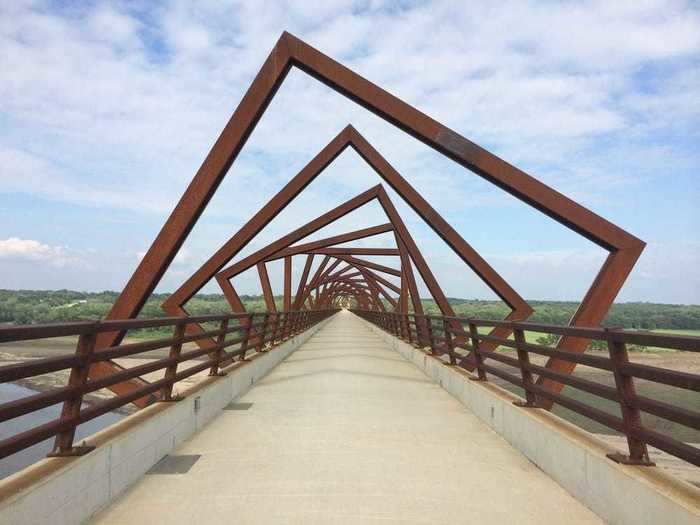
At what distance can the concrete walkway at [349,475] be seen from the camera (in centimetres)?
387

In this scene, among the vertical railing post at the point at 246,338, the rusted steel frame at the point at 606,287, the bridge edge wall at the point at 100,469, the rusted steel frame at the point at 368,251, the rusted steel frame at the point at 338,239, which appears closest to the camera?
the bridge edge wall at the point at 100,469

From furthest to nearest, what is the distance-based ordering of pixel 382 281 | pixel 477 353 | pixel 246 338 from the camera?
pixel 382 281 < pixel 246 338 < pixel 477 353

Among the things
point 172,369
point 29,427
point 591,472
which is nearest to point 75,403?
point 172,369

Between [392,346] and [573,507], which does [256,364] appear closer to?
[573,507]

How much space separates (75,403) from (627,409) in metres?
4.14

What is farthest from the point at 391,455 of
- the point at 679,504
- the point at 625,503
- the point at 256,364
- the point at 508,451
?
the point at 256,364

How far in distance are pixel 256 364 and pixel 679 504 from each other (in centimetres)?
911

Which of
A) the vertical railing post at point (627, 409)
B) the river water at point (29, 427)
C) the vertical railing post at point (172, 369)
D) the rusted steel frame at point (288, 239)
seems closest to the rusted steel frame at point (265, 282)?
the rusted steel frame at point (288, 239)

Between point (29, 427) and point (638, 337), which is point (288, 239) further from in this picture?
point (638, 337)

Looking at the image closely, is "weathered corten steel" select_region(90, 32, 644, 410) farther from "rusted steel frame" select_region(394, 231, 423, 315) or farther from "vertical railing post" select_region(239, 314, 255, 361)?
"rusted steel frame" select_region(394, 231, 423, 315)

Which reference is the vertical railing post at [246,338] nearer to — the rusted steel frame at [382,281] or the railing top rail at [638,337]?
the railing top rail at [638,337]

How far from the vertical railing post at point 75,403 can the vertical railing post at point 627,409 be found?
397cm

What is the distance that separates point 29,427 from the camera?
2289 cm

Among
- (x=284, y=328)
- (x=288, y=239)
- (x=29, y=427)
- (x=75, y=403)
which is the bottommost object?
(x=29, y=427)
